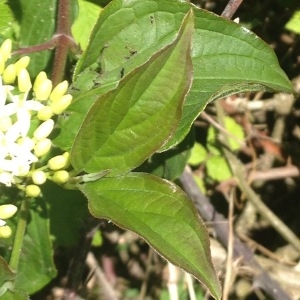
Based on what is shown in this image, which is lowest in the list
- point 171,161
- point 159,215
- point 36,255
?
point 36,255

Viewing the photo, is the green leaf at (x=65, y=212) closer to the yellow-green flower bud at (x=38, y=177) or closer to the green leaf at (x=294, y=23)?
the yellow-green flower bud at (x=38, y=177)

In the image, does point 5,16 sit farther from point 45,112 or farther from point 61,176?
point 61,176

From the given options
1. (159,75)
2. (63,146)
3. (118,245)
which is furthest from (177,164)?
(118,245)

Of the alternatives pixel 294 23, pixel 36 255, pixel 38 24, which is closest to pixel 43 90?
pixel 38 24

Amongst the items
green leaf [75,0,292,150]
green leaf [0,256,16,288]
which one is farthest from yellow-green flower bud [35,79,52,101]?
green leaf [0,256,16,288]

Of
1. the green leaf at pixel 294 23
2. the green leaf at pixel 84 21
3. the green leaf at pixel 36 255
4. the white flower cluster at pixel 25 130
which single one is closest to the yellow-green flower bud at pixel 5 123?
the white flower cluster at pixel 25 130

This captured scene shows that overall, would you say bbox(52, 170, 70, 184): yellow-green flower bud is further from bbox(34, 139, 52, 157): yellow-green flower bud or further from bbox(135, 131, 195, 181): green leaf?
bbox(135, 131, 195, 181): green leaf
